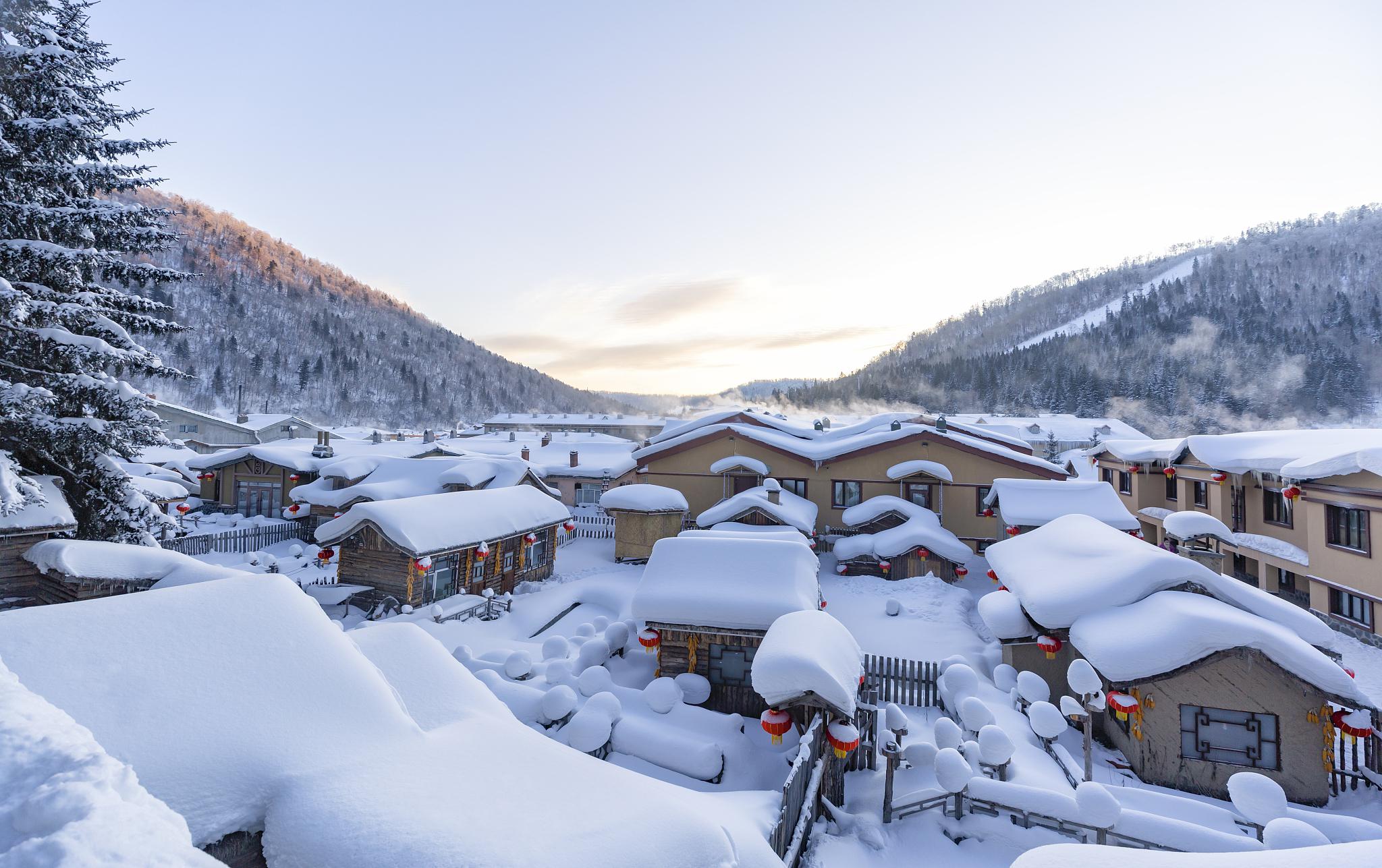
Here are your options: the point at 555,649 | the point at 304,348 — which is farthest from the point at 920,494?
the point at 304,348

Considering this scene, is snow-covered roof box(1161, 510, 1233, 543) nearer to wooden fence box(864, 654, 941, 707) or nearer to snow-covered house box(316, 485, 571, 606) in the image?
wooden fence box(864, 654, 941, 707)

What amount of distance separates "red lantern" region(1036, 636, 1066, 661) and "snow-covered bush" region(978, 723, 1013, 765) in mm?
3985

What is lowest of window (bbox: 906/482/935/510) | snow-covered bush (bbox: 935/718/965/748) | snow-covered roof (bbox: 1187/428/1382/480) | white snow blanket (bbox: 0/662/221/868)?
snow-covered bush (bbox: 935/718/965/748)

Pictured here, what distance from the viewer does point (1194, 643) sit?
10070 mm

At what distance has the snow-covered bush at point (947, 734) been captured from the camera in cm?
962

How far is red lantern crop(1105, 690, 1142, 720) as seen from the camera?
397 inches

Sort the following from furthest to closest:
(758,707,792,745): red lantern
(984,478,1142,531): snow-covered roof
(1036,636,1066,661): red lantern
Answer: (984,478,1142,531): snow-covered roof, (1036,636,1066,661): red lantern, (758,707,792,745): red lantern

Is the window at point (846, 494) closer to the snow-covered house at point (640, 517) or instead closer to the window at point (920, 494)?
the window at point (920, 494)

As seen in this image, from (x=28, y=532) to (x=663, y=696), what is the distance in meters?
15.2

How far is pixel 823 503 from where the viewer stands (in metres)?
28.5

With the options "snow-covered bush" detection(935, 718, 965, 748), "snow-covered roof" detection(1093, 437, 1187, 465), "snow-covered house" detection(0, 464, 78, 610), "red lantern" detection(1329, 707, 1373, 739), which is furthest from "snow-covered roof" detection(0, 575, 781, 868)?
"snow-covered roof" detection(1093, 437, 1187, 465)

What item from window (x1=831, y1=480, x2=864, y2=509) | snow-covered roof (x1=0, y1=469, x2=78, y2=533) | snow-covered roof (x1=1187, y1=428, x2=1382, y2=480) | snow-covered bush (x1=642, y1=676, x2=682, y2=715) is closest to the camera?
snow-covered bush (x1=642, y1=676, x2=682, y2=715)

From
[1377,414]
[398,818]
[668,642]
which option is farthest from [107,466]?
[1377,414]

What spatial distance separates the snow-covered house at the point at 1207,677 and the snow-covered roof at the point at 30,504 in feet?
72.8
